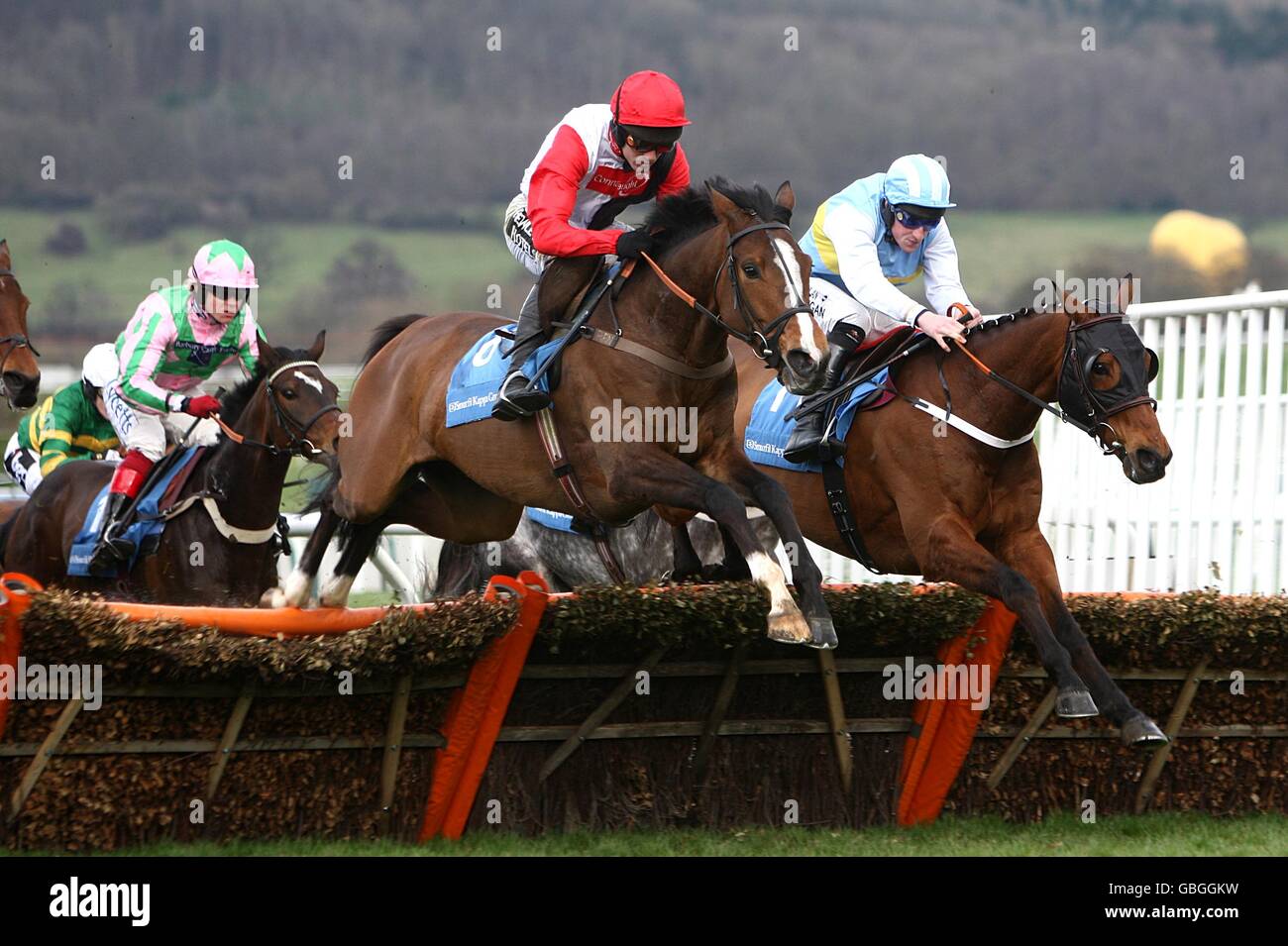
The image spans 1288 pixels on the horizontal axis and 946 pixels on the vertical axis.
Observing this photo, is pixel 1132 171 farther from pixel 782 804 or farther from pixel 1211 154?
pixel 782 804

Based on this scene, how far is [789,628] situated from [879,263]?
2.10 metres

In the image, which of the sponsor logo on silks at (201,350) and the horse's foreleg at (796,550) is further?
the sponsor logo on silks at (201,350)

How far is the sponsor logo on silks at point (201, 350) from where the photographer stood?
6664 mm

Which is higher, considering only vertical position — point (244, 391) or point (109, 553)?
point (244, 391)

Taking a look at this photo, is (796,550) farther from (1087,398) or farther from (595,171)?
(595,171)

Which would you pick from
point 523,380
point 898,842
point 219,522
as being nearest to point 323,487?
point 219,522

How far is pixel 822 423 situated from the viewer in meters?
5.92

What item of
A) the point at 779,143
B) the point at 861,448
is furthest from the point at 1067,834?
the point at 779,143

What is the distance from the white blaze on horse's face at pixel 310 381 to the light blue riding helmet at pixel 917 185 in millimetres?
2576

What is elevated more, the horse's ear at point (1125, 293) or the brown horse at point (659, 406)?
the horse's ear at point (1125, 293)

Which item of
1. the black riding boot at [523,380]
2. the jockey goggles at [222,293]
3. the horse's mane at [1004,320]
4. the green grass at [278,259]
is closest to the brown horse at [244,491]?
the jockey goggles at [222,293]

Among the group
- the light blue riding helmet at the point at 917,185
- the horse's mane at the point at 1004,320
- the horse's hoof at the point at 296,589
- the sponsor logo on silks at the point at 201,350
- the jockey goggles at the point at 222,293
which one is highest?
the light blue riding helmet at the point at 917,185

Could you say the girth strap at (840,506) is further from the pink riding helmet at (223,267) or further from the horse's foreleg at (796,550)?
the pink riding helmet at (223,267)
